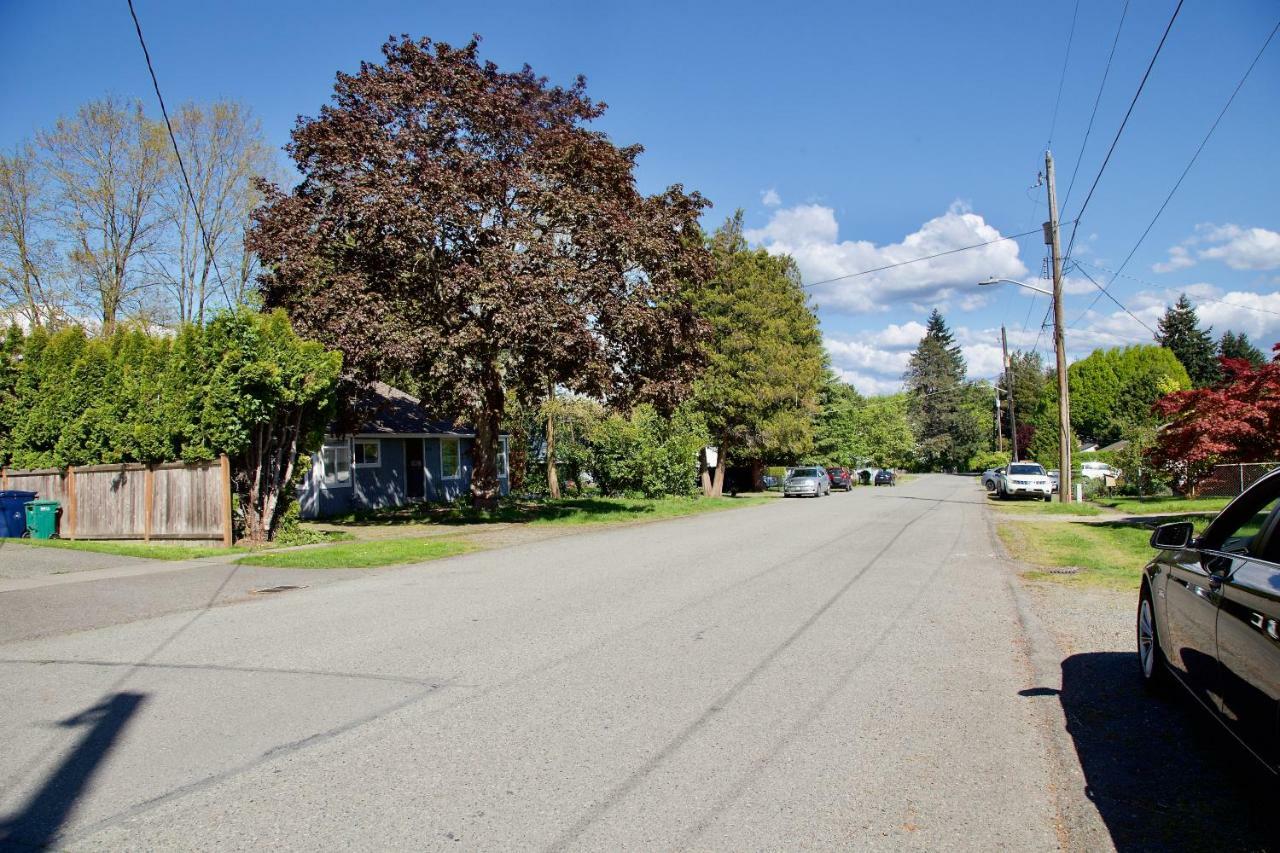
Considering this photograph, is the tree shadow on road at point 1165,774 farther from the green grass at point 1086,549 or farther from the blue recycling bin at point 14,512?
the blue recycling bin at point 14,512

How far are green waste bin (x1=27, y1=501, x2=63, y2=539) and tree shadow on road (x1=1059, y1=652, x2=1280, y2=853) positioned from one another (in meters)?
19.2

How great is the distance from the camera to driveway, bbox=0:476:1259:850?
377 centimetres

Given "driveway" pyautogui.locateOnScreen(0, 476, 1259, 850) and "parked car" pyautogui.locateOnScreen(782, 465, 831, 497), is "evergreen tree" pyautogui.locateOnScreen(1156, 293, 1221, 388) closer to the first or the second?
"parked car" pyautogui.locateOnScreen(782, 465, 831, 497)

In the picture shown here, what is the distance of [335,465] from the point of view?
2662 centimetres

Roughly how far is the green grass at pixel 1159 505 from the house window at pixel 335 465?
24155 mm

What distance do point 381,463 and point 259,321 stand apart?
14443 millimetres

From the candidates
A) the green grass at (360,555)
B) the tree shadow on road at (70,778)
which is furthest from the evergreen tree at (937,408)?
the tree shadow on road at (70,778)

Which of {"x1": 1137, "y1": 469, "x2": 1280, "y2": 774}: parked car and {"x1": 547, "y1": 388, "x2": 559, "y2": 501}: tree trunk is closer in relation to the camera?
{"x1": 1137, "y1": 469, "x2": 1280, "y2": 774}: parked car

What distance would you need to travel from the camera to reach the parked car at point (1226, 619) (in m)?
3.45

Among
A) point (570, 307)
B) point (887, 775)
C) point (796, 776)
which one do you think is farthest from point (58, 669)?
point (570, 307)

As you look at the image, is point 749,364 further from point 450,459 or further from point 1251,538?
point 1251,538

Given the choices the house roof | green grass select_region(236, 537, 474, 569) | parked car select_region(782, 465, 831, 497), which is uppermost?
the house roof

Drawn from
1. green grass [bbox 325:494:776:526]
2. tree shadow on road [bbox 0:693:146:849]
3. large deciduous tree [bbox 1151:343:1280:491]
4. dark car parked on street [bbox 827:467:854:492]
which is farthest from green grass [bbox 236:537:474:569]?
dark car parked on street [bbox 827:467:854:492]

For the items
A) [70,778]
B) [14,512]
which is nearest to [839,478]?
[14,512]
